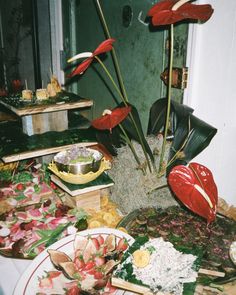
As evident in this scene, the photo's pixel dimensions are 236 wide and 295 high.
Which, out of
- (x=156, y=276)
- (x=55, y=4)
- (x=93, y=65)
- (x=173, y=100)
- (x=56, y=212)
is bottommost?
(x=56, y=212)

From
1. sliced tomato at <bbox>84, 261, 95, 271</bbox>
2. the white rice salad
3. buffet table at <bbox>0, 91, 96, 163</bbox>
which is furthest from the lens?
buffet table at <bbox>0, 91, 96, 163</bbox>

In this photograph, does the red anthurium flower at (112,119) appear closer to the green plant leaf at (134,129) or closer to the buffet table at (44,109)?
A: the green plant leaf at (134,129)

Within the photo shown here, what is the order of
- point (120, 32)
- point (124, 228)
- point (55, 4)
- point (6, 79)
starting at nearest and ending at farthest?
1. point (124, 228)
2. point (120, 32)
3. point (55, 4)
4. point (6, 79)

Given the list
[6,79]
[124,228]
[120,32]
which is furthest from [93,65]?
[6,79]

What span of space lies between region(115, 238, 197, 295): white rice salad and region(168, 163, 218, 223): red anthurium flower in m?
0.29

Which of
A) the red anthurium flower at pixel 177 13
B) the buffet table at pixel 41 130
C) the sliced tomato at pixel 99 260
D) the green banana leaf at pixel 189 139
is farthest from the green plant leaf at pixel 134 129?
the sliced tomato at pixel 99 260

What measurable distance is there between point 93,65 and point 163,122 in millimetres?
1283

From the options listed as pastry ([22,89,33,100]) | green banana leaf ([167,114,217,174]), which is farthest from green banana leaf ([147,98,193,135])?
pastry ([22,89,33,100])

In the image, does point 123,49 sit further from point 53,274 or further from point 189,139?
point 53,274

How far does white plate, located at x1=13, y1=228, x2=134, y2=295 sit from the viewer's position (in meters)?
1.20

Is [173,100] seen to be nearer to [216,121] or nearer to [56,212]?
[216,121]

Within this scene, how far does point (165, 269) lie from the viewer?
1.13 m

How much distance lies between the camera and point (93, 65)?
292 centimetres

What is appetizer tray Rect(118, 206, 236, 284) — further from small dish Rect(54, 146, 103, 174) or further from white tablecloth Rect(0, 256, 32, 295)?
white tablecloth Rect(0, 256, 32, 295)
